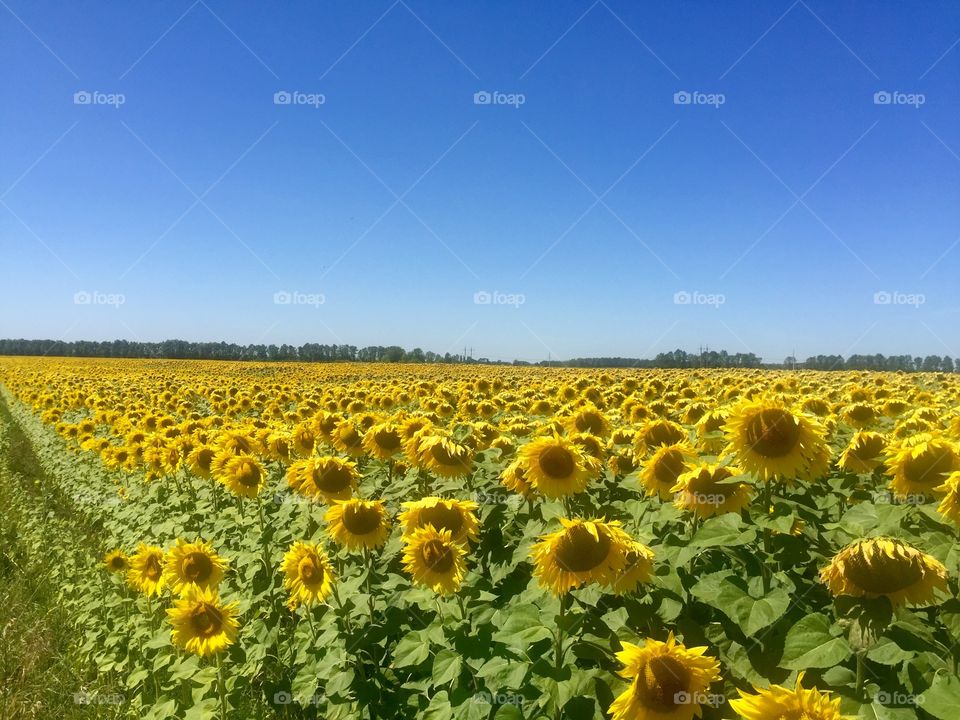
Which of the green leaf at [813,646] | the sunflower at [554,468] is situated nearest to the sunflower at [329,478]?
the sunflower at [554,468]

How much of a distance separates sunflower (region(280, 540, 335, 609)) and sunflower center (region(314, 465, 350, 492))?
669mm

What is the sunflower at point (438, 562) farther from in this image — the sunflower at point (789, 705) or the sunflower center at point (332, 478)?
the sunflower at point (789, 705)

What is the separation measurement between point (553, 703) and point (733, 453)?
1757 millimetres

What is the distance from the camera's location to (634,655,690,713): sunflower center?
7.35 feet

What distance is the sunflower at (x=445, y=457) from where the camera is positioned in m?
4.96

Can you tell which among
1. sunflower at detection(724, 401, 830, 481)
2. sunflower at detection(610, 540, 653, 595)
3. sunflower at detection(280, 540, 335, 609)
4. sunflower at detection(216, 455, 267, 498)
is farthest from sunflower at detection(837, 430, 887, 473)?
sunflower at detection(216, 455, 267, 498)

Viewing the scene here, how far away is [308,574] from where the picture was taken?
14.4 feet

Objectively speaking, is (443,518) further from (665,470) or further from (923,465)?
(923,465)

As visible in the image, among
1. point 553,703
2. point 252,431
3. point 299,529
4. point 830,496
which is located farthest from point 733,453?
point 252,431

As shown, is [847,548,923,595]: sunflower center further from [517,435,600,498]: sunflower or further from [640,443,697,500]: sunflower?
[517,435,600,498]: sunflower

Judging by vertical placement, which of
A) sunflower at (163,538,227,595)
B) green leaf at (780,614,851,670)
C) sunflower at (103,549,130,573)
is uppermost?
green leaf at (780,614,851,670)

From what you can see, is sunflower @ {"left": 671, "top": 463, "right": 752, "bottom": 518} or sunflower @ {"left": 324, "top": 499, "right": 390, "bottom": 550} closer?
sunflower @ {"left": 671, "top": 463, "right": 752, "bottom": 518}


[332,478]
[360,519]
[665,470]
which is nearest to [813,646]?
[665,470]

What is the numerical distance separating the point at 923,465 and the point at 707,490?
1.41 m
